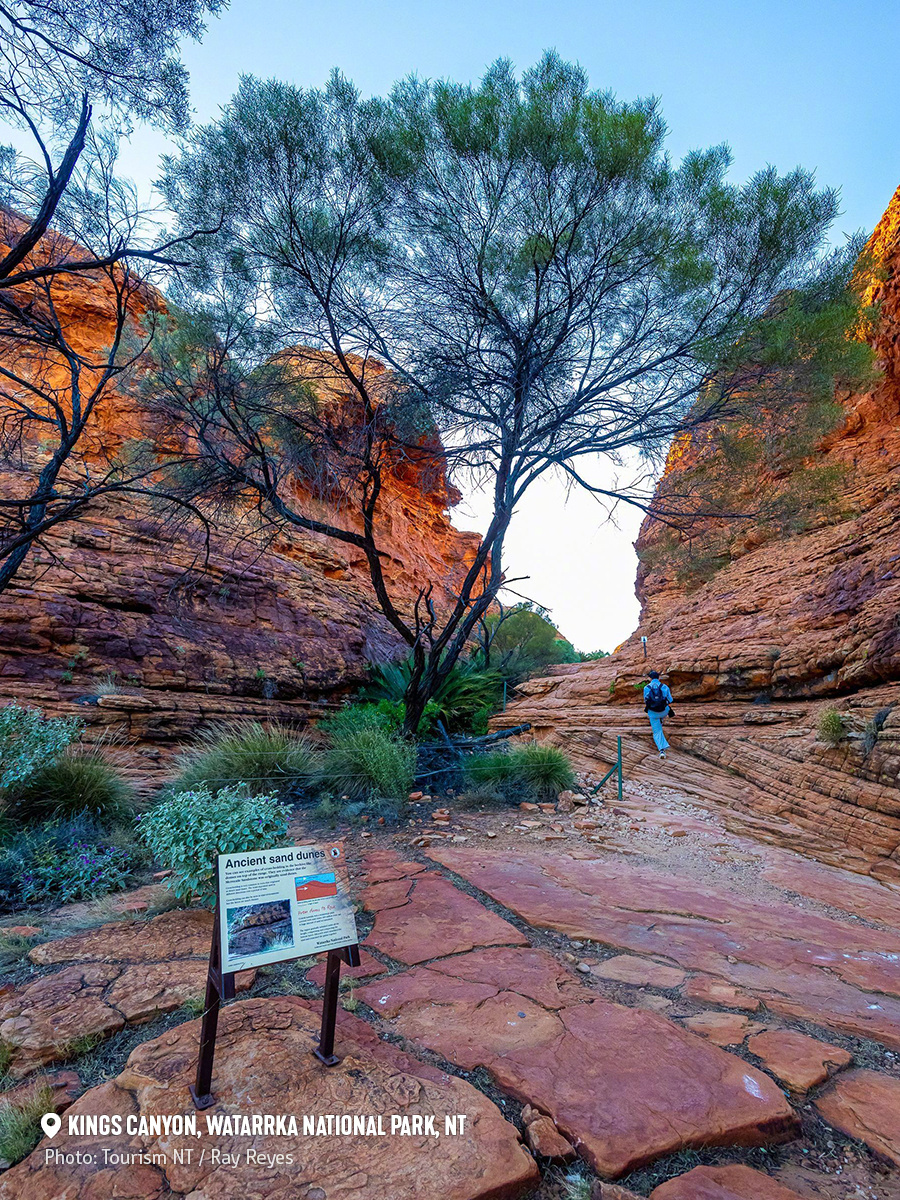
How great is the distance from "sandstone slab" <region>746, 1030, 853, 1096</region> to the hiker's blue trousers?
5.97 meters

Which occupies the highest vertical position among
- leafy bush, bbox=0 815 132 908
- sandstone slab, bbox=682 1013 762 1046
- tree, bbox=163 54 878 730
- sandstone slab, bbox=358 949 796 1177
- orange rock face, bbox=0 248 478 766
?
tree, bbox=163 54 878 730

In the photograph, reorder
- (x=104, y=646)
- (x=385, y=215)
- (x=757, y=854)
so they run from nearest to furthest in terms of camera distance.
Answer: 1. (x=757, y=854)
2. (x=385, y=215)
3. (x=104, y=646)

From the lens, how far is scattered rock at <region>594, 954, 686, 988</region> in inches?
95.7

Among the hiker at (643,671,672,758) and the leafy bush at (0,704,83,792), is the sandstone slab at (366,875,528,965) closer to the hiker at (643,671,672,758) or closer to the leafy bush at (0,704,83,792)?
the leafy bush at (0,704,83,792)

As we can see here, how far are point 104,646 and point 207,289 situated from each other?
4254 mm

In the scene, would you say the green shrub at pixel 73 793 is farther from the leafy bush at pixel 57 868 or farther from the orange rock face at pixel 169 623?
the orange rock face at pixel 169 623

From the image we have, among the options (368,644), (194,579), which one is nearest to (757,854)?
(368,644)

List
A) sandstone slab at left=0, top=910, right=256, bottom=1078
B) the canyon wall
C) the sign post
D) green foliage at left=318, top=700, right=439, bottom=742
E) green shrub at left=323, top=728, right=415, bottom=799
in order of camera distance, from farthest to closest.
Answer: green foliage at left=318, top=700, right=439, bottom=742 < green shrub at left=323, top=728, right=415, bottom=799 < the canyon wall < sandstone slab at left=0, top=910, right=256, bottom=1078 < the sign post

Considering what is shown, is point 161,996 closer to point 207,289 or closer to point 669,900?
point 669,900

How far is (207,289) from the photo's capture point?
21.5ft

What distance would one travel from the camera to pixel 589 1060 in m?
1.83

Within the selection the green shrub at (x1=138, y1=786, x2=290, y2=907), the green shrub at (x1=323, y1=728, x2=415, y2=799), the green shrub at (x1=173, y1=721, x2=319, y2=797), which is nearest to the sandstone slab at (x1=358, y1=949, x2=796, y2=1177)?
the green shrub at (x1=138, y1=786, x2=290, y2=907)

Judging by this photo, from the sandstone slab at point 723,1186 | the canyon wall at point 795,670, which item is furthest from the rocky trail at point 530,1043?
the canyon wall at point 795,670

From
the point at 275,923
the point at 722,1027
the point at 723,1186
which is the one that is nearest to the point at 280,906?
the point at 275,923
